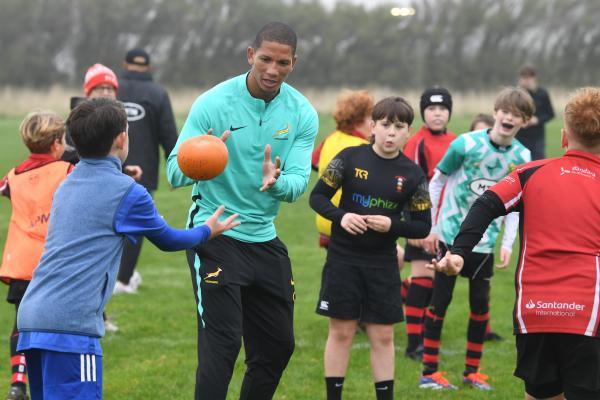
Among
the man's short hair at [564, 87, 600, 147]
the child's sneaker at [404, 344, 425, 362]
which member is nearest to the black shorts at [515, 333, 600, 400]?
the man's short hair at [564, 87, 600, 147]

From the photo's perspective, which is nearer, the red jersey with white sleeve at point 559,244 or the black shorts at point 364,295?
the red jersey with white sleeve at point 559,244

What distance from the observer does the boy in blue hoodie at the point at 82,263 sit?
446cm

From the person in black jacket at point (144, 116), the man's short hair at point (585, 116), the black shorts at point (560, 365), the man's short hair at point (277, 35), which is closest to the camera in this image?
the black shorts at point (560, 365)

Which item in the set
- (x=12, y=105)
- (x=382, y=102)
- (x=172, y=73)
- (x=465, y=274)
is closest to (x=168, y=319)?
(x=465, y=274)

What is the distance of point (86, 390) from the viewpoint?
4488 millimetres

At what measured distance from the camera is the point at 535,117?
642 inches

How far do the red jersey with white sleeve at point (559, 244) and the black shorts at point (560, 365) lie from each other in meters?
0.08

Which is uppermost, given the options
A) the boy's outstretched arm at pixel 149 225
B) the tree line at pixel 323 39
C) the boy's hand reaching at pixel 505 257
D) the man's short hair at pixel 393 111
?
the tree line at pixel 323 39

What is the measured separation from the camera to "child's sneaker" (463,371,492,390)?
7.27 metres

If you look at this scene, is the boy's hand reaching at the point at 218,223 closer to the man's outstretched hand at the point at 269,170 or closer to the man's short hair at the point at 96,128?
the man's outstretched hand at the point at 269,170

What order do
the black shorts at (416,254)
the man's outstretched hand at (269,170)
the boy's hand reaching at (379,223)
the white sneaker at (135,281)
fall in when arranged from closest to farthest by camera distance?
the man's outstretched hand at (269,170), the boy's hand reaching at (379,223), the black shorts at (416,254), the white sneaker at (135,281)

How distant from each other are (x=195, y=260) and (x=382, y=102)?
1900mm

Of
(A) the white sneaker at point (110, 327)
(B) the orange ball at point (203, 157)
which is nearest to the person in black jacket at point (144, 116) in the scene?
(A) the white sneaker at point (110, 327)

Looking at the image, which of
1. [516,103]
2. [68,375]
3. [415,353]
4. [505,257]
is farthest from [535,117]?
[68,375]
